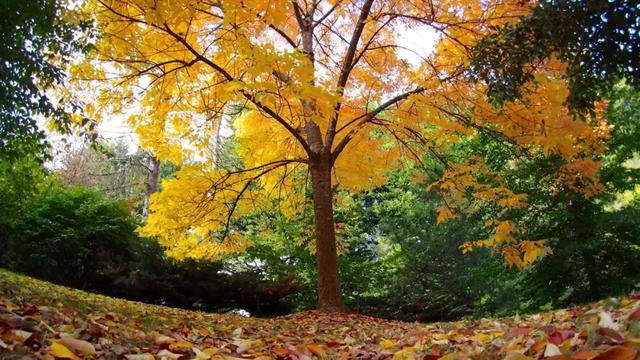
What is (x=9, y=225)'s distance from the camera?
10039 mm

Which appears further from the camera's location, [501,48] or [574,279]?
[574,279]

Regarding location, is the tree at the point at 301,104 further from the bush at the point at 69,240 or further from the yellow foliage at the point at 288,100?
the bush at the point at 69,240

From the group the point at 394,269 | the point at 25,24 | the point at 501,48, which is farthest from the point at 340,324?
the point at 394,269

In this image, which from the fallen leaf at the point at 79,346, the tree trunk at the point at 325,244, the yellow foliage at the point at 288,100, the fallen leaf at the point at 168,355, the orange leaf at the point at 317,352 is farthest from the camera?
the tree trunk at the point at 325,244

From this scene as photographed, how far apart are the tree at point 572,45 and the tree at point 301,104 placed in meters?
1.67

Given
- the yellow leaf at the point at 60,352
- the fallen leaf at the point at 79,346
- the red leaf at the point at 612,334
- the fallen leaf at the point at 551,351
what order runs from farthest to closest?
the fallen leaf at the point at 79,346
the yellow leaf at the point at 60,352
the fallen leaf at the point at 551,351
the red leaf at the point at 612,334

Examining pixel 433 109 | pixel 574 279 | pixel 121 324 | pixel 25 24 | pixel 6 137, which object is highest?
pixel 433 109

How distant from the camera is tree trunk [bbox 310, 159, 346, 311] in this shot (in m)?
7.51

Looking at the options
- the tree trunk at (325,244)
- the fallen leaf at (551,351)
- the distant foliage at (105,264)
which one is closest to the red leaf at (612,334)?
the fallen leaf at (551,351)

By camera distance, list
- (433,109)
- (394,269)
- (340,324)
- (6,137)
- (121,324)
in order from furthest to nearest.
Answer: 1. (394,269)
2. (433,109)
3. (340,324)
4. (6,137)
5. (121,324)

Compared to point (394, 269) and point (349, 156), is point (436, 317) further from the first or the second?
point (349, 156)

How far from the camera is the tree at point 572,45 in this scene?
418cm

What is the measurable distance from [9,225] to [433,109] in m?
8.42

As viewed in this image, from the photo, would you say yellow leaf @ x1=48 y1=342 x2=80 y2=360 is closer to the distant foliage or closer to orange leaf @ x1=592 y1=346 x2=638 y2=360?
orange leaf @ x1=592 y1=346 x2=638 y2=360
